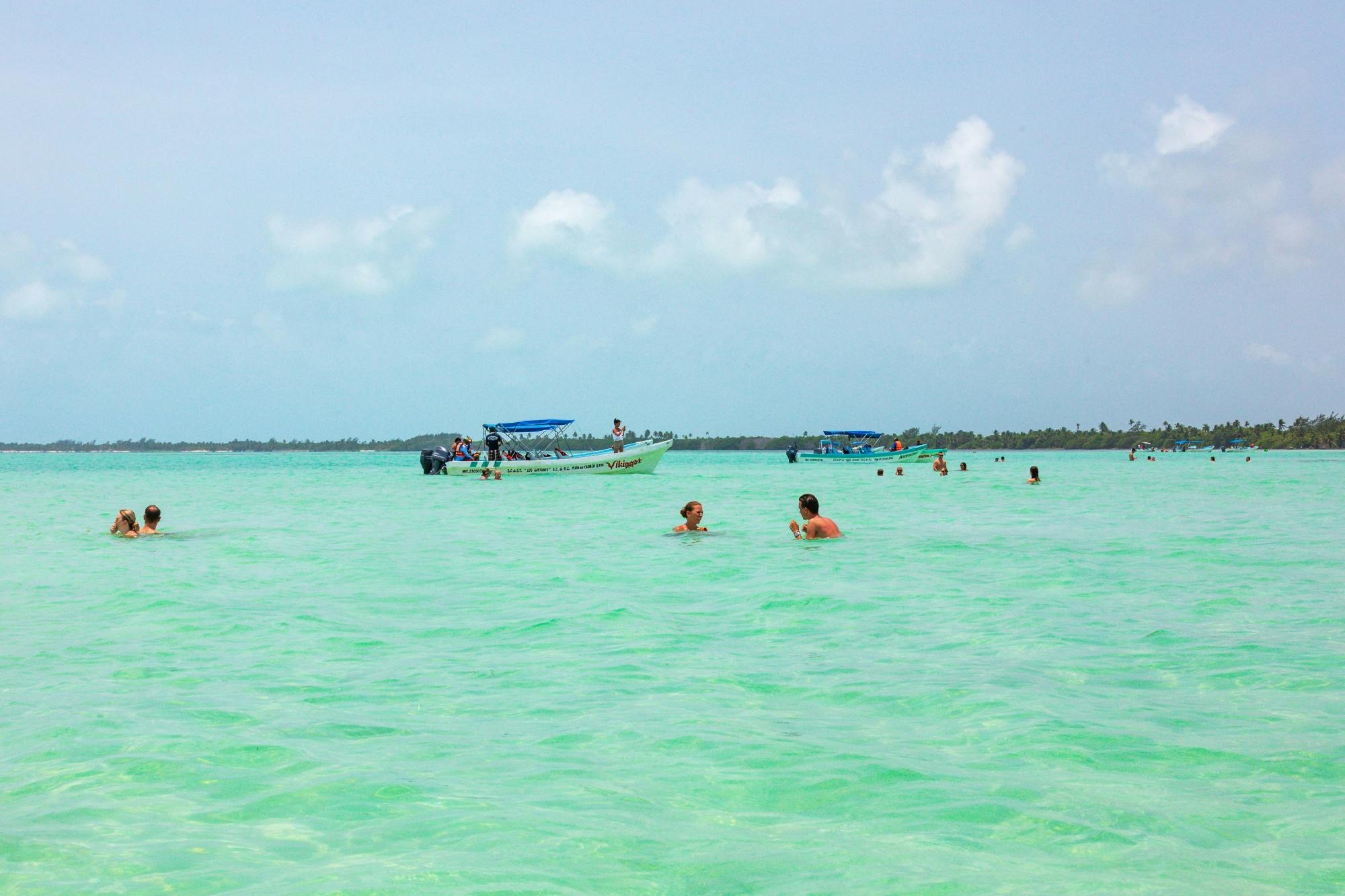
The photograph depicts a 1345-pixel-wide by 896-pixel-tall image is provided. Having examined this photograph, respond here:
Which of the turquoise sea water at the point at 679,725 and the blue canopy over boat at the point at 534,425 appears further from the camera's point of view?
the blue canopy over boat at the point at 534,425

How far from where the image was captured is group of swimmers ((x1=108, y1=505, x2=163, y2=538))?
21.1m

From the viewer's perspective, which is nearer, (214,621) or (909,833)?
(909,833)

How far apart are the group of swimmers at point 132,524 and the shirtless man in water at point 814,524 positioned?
1314cm

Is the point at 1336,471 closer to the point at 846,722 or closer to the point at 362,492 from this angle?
the point at 362,492

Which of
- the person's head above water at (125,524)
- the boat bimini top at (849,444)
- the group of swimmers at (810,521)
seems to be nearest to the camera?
the group of swimmers at (810,521)

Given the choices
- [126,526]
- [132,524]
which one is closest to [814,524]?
[132,524]

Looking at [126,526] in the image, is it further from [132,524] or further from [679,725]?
[679,725]

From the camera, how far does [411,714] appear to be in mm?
7301

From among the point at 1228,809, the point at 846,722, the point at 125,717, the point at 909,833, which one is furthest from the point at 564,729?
the point at 1228,809

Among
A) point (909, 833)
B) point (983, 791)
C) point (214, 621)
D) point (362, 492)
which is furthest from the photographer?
point (362, 492)

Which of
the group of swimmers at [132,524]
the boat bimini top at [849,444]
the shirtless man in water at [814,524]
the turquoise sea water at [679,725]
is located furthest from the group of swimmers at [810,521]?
the boat bimini top at [849,444]

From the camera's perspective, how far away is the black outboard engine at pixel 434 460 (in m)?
58.8

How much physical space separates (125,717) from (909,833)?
5.49 m

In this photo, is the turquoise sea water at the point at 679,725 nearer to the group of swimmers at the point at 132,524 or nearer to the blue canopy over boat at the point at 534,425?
the group of swimmers at the point at 132,524
